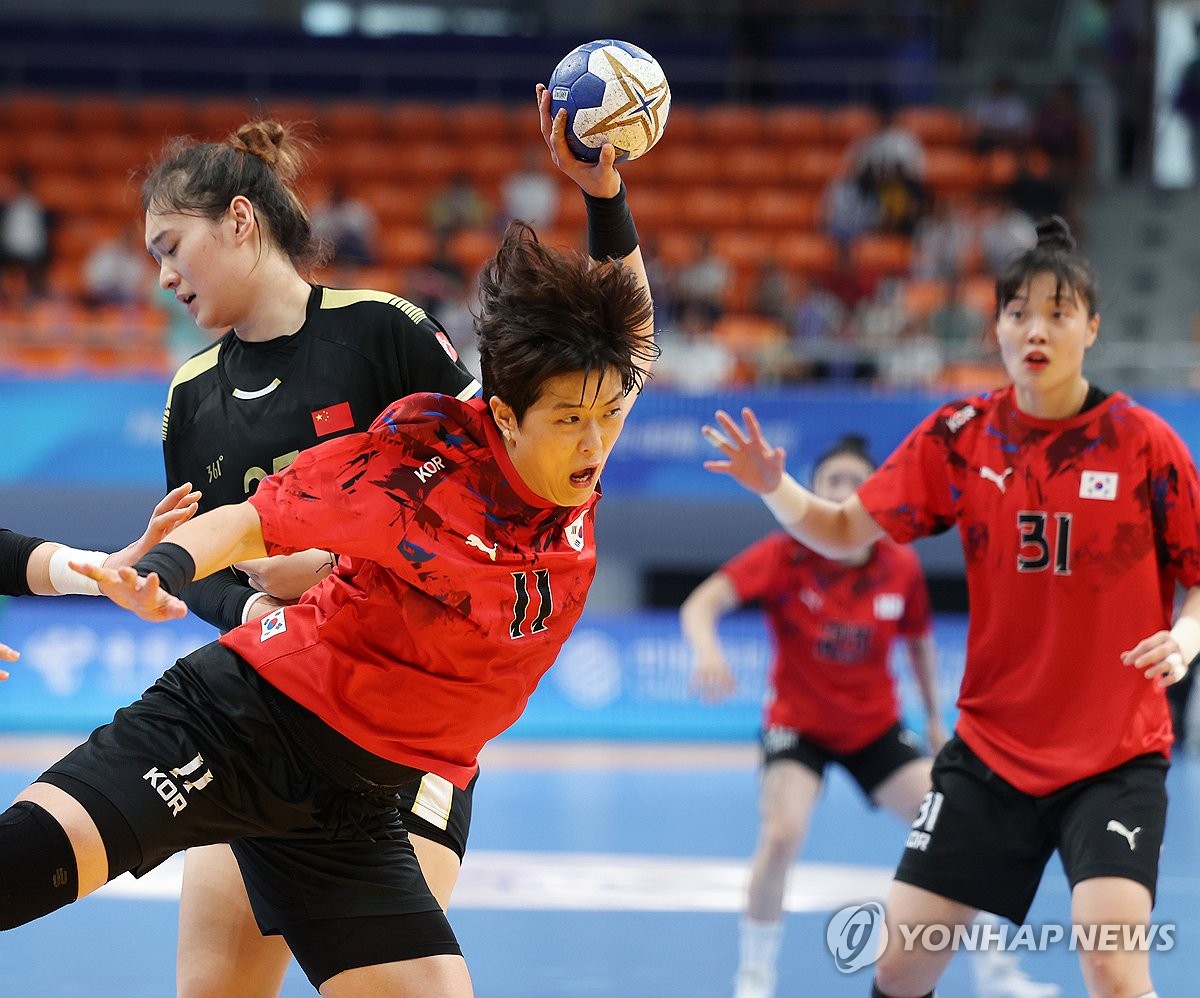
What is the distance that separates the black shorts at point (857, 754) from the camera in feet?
18.9

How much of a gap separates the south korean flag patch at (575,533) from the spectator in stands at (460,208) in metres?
11.7

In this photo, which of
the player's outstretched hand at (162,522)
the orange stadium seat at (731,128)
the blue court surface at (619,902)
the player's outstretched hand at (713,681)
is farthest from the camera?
the orange stadium seat at (731,128)

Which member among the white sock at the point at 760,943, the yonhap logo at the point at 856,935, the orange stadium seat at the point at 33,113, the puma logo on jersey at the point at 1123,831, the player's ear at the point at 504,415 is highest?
the orange stadium seat at the point at 33,113

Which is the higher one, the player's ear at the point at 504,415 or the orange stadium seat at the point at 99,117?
the orange stadium seat at the point at 99,117

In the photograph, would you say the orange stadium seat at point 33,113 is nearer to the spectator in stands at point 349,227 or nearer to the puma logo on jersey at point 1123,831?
the spectator in stands at point 349,227

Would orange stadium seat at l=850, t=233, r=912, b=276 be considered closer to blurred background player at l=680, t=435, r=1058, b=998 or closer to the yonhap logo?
blurred background player at l=680, t=435, r=1058, b=998

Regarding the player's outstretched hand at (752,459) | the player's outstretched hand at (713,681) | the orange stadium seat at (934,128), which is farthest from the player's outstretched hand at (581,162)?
the orange stadium seat at (934,128)

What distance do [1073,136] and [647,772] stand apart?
842cm

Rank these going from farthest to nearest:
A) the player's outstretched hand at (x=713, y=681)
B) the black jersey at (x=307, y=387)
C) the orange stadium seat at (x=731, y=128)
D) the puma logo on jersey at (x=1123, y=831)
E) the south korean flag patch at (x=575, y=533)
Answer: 1. the orange stadium seat at (x=731, y=128)
2. the player's outstretched hand at (x=713, y=681)
3. the puma logo on jersey at (x=1123, y=831)
4. the black jersey at (x=307, y=387)
5. the south korean flag patch at (x=575, y=533)

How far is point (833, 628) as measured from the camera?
19.7ft

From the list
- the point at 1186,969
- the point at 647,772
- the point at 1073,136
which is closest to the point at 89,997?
the point at 1186,969

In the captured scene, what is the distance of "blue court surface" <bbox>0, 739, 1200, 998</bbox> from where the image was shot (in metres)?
5.55

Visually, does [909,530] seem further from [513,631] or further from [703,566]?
[703,566]

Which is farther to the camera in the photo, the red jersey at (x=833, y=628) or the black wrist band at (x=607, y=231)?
the red jersey at (x=833, y=628)
